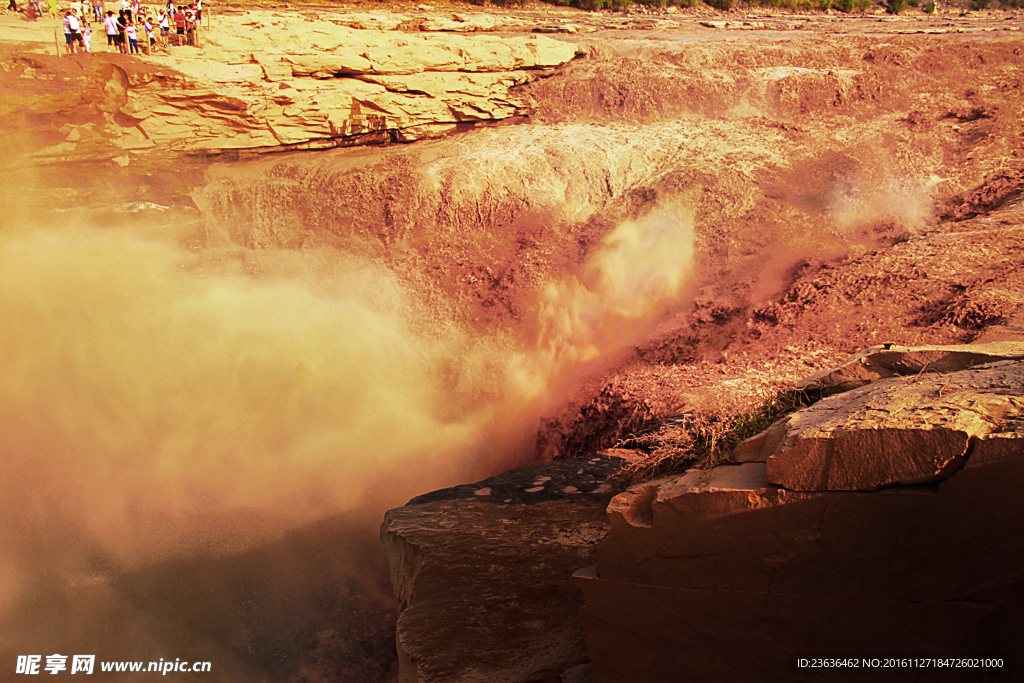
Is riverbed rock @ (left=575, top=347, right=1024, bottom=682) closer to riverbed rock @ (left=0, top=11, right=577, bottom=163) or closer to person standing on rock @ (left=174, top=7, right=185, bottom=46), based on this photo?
riverbed rock @ (left=0, top=11, right=577, bottom=163)

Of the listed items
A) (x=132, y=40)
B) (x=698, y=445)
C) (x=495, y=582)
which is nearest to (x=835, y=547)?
(x=698, y=445)

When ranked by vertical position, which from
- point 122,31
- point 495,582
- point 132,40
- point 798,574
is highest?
point 122,31

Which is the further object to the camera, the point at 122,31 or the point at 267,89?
the point at 267,89

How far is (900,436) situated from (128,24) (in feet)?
40.1

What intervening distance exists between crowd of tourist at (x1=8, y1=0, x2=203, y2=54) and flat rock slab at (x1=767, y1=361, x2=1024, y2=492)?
11.2 metres

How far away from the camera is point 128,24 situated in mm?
9805

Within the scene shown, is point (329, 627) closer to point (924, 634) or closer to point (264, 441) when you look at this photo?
point (264, 441)

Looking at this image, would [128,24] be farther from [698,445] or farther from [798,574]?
[798,574]

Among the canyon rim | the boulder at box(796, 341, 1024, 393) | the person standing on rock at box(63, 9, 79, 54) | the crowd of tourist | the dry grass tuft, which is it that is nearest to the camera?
the dry grass tuft

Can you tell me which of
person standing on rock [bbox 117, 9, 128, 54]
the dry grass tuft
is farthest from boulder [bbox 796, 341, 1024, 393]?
person standing on rock [bbox 117, 9, 128, 54]

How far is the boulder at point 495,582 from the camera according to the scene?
4703 millimetres

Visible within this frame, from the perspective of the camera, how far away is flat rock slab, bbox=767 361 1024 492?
2840 millimetres

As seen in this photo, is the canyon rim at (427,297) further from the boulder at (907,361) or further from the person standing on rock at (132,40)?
the person standing on rock at (132,40)

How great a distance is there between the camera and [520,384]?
32.9ft
